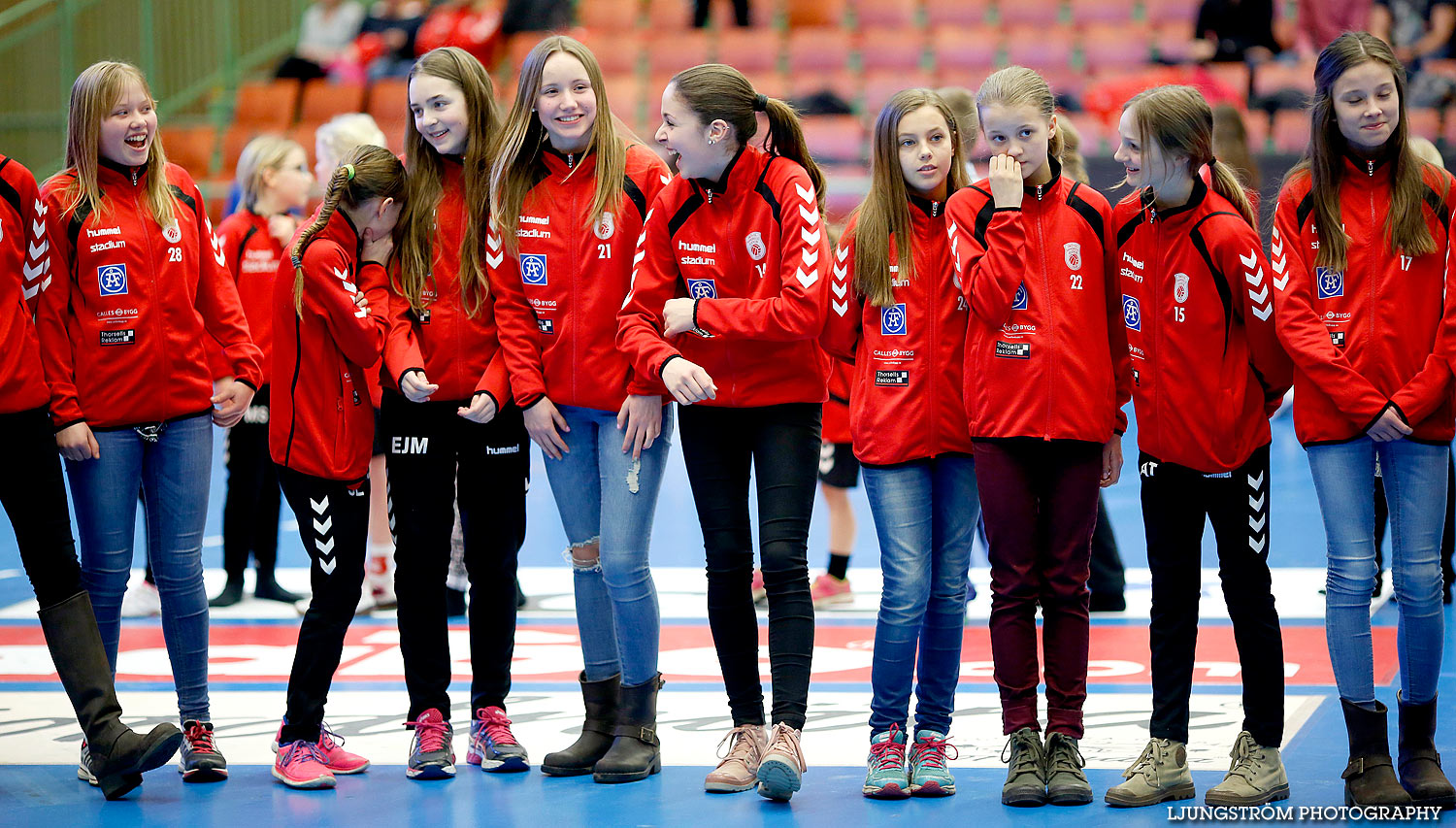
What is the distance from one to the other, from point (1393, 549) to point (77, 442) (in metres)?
3.39

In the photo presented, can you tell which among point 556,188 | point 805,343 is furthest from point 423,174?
point 805,343

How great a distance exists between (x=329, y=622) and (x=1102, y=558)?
10.4 ft

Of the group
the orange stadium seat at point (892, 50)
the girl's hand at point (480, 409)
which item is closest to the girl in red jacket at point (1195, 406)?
the girl's hand at point (480, 409)

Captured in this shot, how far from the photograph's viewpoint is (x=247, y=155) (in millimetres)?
6352

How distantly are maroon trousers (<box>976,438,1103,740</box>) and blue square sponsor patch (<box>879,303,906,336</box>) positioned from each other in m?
0.36

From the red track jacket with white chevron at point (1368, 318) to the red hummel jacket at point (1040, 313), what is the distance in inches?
16.9

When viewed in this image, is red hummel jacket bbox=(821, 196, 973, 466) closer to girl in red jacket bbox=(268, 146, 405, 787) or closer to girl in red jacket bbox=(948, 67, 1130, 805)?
girl in red jacket bbox=(948, 67, 1130, 805)

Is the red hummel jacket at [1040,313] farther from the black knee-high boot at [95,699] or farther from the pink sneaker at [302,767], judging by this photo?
the black knee-high boot at [95,699]

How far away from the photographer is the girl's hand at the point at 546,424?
13.0 feet

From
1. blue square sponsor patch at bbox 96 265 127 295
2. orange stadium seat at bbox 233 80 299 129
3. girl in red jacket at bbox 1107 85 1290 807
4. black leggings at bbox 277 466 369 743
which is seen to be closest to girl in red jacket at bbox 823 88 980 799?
girl in red jacket at bbox 1107 85 1290 807

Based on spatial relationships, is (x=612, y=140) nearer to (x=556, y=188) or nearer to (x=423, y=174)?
(x=556, y=188)

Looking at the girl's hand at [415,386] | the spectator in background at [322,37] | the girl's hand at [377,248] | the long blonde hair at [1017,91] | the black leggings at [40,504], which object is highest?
the spectator in background at [322,37]

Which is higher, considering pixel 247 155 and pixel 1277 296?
pixel 247 155

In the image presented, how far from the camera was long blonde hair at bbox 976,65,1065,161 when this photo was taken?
12.0 feet
